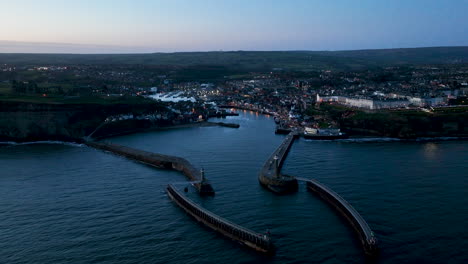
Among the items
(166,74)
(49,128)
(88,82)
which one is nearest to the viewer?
(49,128)

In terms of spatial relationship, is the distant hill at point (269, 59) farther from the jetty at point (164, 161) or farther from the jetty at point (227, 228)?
the jetty at point (227, 228)

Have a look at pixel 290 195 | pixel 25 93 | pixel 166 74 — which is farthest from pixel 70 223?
pixel 166 74

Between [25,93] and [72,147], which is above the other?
[25,93]

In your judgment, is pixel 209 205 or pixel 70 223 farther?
pixel 209 205

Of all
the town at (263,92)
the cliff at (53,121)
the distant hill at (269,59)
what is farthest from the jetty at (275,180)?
the distant hill at (269,59)

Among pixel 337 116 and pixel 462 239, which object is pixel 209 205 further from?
pixel 337 116

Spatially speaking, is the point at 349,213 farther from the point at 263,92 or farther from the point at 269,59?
the point at 269,59
